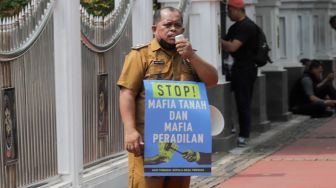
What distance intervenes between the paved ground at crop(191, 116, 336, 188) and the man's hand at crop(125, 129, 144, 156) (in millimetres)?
4436

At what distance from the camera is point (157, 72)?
21.4ft

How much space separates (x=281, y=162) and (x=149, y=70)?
6.26 metres

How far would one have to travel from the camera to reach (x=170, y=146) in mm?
6375

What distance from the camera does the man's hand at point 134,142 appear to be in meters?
6.26

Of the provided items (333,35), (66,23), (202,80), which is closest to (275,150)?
(66,23)

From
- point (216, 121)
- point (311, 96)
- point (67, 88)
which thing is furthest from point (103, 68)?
point (311, 96)

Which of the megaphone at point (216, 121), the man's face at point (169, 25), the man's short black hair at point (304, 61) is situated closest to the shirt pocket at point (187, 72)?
the man's face at point (169, 25)

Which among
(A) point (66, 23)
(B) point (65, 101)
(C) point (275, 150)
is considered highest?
(A) point (66, 23)

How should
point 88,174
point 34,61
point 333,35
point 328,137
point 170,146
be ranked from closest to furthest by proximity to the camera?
point 170,146 < point 34,61 < point 88,174 < point 328,137 < point 333,35

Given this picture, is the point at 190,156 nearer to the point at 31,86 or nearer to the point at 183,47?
the point at 183,47

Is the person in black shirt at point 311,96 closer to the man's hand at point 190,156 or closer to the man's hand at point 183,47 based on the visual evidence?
the man's hand at point 190,156

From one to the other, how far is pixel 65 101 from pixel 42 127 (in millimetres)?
449

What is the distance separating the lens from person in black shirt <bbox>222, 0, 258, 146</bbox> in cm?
1363

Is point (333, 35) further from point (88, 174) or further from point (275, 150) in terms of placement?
point (88, 174)
